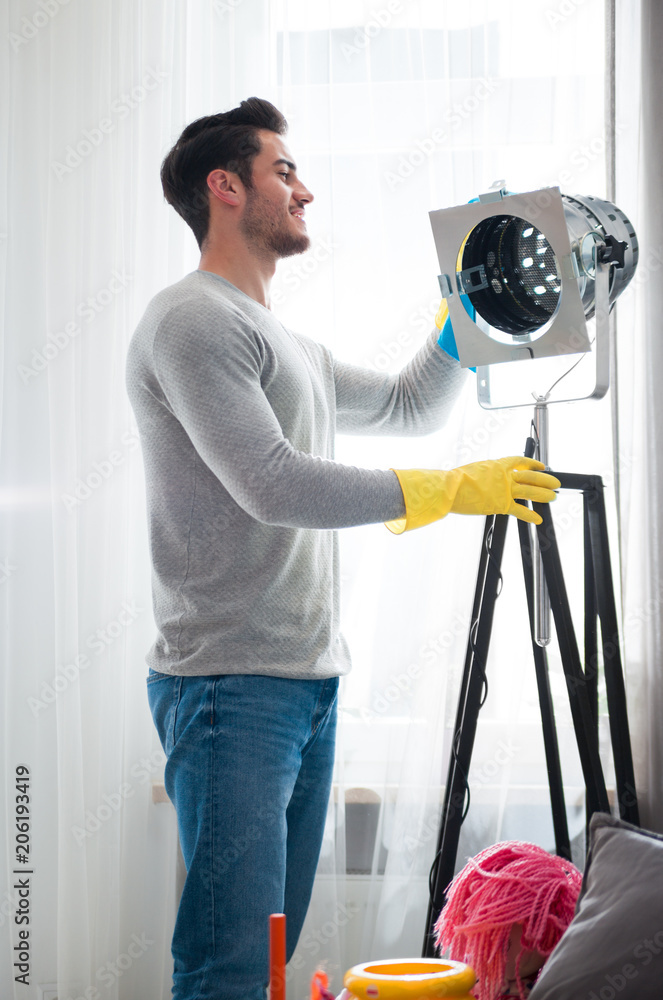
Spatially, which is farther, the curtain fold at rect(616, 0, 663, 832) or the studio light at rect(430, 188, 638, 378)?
the curtain fold at rect(616, 0, 663, 832)

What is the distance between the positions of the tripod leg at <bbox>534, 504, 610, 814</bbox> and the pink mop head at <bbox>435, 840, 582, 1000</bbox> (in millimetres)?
140

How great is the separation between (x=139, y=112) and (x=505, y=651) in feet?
4.37

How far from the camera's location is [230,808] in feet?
3.60

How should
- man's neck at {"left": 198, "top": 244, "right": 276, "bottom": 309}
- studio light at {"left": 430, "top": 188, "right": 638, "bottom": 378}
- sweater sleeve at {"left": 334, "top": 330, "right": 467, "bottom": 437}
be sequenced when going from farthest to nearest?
sweater sleeve at {"left": 334, "top": 330, "right": 467, "bottom": 437} < man's neck at {"left": 198, "top": 244, "right": 276, "bottom": 309} < studio light at {"left": 430, "top": 188, "right": 638, "bottom": 378}

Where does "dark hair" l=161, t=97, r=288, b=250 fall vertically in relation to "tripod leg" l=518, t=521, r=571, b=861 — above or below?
above

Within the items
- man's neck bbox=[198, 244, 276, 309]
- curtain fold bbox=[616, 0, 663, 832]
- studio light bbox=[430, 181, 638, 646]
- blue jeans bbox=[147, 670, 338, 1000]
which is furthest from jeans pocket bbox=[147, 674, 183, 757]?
curtain fold bbox=[616, 0, 663, 832]

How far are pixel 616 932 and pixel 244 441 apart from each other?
2.35ft

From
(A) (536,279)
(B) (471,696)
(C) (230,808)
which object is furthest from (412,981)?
(A) (536,279)

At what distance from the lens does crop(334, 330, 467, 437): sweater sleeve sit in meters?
1.46

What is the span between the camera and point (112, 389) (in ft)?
5.58

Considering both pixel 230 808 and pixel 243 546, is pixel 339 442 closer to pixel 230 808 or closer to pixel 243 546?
pixel 243 546

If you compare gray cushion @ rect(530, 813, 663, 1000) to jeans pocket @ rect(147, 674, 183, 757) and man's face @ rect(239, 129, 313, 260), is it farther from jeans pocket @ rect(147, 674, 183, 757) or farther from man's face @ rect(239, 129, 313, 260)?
man's face @ rect(239, 129, 313, 260)

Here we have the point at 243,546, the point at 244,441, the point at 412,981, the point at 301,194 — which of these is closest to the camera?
the point at 412,981

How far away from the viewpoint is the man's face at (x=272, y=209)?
1341 mm
